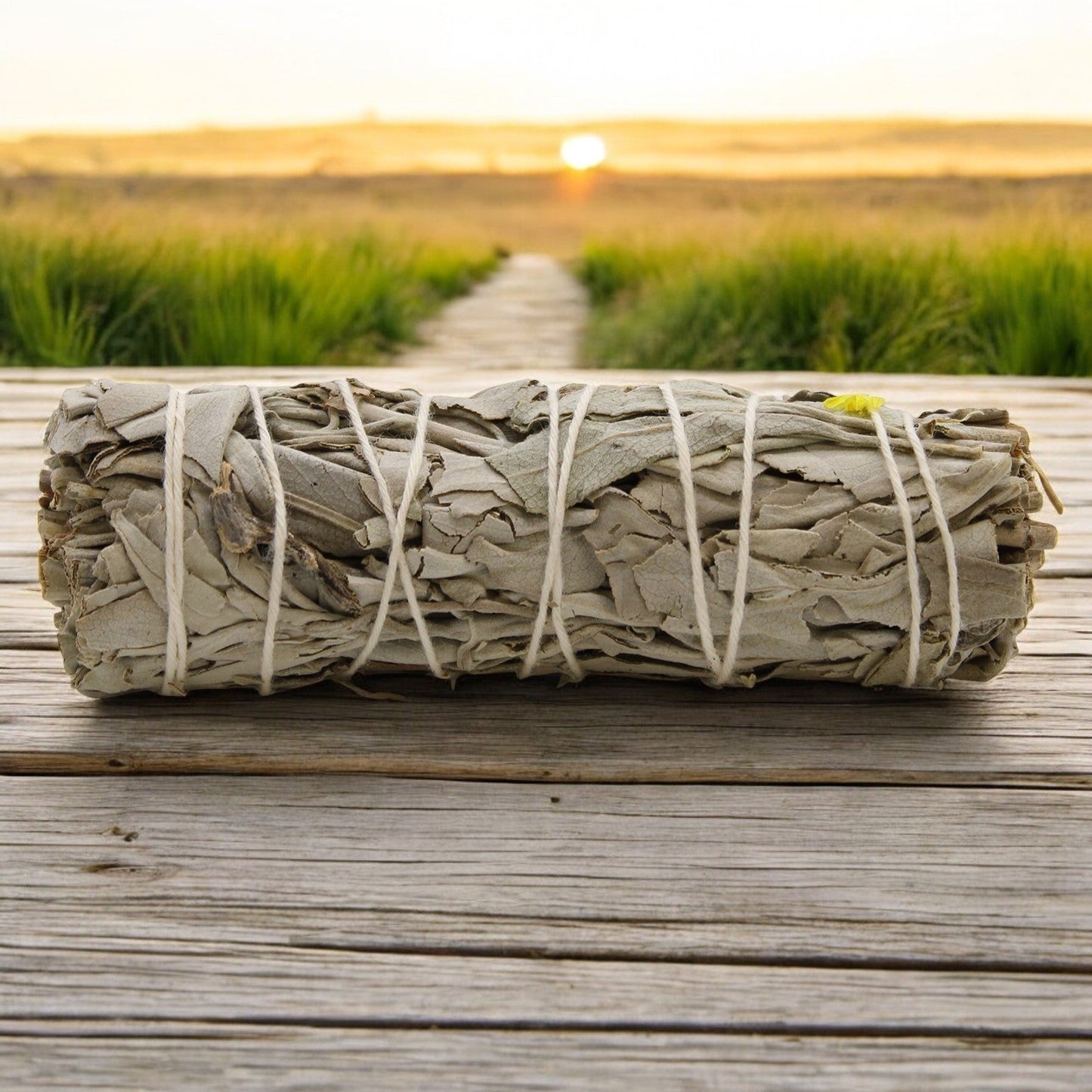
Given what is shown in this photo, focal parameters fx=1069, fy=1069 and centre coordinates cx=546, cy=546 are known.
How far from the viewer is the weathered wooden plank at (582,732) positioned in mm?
1120

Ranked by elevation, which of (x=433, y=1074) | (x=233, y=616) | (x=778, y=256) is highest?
(x=778, y=256)

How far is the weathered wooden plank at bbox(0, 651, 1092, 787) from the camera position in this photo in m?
1.12

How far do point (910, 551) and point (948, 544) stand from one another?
1.6 inches

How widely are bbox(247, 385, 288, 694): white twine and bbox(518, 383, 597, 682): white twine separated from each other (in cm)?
27

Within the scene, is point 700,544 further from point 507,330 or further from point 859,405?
point 507,330

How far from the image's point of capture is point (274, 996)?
0.83 m

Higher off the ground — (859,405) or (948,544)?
(859,405)

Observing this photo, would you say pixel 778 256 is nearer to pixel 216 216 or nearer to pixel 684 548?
pixel 216 216

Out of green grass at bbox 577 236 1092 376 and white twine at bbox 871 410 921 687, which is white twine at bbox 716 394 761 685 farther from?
green grass at bbox 577 236 1092 376

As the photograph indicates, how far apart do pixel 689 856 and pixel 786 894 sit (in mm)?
95

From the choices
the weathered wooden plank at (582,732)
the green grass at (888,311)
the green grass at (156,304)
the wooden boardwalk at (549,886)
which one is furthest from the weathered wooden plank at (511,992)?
the green grass at (888,311)

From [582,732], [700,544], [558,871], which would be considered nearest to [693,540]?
[700,544]

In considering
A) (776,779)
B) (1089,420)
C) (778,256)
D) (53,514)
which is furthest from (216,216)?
(776,779)

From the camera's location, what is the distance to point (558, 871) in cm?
97
